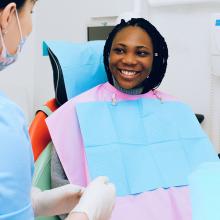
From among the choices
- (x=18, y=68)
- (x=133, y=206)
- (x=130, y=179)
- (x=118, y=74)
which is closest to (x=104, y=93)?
(x=118, y=74)

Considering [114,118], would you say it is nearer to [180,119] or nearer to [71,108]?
[71,108]

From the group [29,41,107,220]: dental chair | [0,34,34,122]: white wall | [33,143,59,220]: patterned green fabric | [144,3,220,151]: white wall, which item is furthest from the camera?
[0,34,34,122]: white wall

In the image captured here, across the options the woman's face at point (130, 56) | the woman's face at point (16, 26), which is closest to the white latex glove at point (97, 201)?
the woman's face at point (16, 26)

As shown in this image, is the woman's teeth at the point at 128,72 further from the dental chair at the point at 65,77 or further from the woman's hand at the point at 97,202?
the woman's hand at the point at 97,202

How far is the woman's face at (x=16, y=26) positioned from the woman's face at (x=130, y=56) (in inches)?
32.4

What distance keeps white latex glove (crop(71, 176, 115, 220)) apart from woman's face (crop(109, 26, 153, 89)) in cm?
74

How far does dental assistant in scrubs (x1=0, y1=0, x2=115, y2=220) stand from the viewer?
675 millimetres

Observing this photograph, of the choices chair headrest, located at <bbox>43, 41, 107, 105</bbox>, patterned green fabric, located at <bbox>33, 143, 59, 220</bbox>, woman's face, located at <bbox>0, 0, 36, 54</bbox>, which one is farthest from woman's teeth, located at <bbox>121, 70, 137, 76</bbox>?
woman's face, located at <bbox>0, 0, 36, 54</bbox>

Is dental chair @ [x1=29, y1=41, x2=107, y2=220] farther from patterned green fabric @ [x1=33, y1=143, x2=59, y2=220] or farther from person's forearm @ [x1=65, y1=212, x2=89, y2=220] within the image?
person's forearm @ [x1=65, y1=212, x2=89, y2=220]

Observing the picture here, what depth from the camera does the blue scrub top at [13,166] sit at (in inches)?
26.4

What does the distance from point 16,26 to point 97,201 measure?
0.41 m

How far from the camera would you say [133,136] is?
153cm

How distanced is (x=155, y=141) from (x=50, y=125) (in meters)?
0.43

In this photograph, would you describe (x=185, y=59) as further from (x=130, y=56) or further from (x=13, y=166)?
(x=13, y=166)
